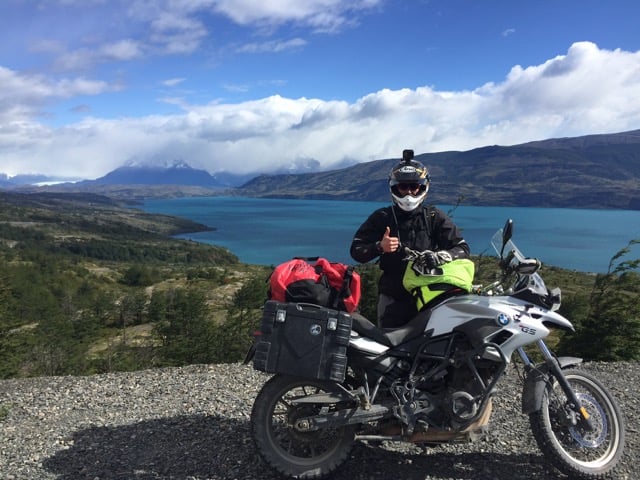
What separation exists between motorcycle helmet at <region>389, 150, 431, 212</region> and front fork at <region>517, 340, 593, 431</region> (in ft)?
5.34

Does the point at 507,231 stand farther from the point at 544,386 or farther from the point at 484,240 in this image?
the point at 484,240

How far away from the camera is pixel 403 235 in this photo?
441 centimetres

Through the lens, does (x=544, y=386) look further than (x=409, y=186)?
No

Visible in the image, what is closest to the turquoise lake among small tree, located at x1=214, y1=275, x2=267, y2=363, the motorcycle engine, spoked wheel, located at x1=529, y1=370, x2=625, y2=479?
small tree, located at x1=214, y1=275, x2=267, y2=363

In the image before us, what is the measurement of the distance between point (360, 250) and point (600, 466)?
2.74m

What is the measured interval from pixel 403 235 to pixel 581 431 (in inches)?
90.6

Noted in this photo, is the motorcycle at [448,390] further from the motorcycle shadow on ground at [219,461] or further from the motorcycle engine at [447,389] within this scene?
the motorcycle shadow on ground at [219,461]

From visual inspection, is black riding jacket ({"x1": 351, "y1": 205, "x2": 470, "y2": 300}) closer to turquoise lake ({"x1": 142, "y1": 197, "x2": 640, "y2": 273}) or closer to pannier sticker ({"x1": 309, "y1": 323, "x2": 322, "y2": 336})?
pannier sticker ({"x1": 309, "y1": 323, "x2": 322, "y2": 336})

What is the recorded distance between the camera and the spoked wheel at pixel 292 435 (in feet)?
12.5

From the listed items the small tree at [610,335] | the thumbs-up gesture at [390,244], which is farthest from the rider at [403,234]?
the small tree at [610,335]

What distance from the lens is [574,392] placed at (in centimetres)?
385

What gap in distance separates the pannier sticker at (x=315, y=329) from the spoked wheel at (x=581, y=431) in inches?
79.0

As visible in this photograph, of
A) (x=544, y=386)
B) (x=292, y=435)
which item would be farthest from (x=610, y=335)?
(x=292, y=435)

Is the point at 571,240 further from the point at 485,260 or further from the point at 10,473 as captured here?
the point at 10,473
